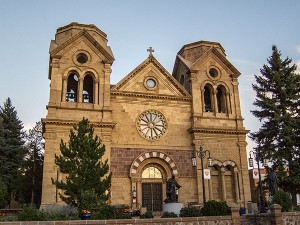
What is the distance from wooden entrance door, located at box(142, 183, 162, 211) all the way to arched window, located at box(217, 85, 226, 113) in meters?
10.4

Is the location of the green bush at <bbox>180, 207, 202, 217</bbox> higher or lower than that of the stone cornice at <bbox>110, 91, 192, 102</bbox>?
lower

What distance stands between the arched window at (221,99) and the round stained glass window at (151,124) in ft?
22.0

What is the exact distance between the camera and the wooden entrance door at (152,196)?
95.5ft

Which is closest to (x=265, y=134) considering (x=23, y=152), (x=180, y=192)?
(x=180, y=192)

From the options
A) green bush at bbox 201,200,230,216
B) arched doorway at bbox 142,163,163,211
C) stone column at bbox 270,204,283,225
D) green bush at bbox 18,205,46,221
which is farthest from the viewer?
arched doorway at bbox 142,163,163,211

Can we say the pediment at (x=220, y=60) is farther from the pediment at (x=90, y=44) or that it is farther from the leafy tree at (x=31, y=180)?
the leafy tree at (x=31, y=180)

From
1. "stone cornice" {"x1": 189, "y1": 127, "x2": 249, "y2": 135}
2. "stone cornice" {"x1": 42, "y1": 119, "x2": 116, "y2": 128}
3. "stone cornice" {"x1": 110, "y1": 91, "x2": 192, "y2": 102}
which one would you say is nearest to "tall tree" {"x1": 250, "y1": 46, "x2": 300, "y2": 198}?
"stone cornice" {"x1": 189, "y1": 127, "x2": 249, "y2": 135}

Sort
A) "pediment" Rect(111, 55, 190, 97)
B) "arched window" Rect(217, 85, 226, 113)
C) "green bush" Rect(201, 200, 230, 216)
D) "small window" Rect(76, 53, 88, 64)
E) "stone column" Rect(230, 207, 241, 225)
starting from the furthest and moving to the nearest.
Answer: "arched window" Rect(217, 85, 226, 113), "pediment" Rect(111, 55, 190, 97), "small window" Rect(76, 53, 88, 64), "green bush" Rect(201, 200, 230, 216), "stone column" Rect(230, 207, 241, 225)

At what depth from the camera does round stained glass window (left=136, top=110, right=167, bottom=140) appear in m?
31.0

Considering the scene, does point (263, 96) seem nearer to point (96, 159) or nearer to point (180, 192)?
point (180, 192)

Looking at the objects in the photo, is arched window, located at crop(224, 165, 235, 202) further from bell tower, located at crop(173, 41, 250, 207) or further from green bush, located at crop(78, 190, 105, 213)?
green bush, located at crop(78, 190, 105, 213)

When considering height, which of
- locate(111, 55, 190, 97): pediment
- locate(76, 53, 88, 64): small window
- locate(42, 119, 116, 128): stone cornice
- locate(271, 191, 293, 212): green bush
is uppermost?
locate(76, 53, 88, 64): small window

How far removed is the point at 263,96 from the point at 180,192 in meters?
12.0

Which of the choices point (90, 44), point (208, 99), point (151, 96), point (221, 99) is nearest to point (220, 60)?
point (221, 99)
